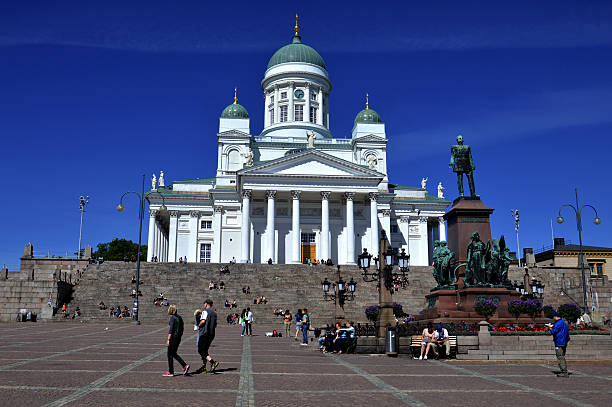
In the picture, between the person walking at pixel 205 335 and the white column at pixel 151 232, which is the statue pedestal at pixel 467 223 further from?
the white column at pixel 151 232

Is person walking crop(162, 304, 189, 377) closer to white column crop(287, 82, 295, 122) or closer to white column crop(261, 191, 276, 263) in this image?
white column crop(261, 191, 276, 263)

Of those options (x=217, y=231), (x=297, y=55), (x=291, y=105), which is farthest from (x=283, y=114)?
(x=217, y=231)

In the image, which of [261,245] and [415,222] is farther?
[415,222]

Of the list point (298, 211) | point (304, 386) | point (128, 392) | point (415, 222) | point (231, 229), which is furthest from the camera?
point (415, 222)

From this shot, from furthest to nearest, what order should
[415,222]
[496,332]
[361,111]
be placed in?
[361,111] < [415,222] < [496,332]

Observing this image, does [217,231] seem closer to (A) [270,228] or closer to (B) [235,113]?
(A) [270,228]

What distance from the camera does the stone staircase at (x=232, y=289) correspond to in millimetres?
41156

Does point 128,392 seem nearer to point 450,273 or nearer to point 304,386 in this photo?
point 304,386

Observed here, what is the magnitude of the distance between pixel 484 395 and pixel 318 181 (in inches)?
2054

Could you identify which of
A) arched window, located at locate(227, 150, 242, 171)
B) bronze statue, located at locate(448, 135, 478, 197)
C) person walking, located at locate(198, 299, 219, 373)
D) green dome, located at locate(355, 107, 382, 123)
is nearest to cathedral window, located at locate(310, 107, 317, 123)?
green dome, located at locate(355, 107, 382, 123)

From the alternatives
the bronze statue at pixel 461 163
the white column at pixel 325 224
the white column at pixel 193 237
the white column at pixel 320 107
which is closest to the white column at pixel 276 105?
the white column at pixel 320 107

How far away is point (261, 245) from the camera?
65312 mm

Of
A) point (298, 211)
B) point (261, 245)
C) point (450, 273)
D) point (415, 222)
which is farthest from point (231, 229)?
point (450, 273)

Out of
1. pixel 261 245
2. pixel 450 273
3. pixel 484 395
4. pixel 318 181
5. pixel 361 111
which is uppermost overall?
pixel 361 111
